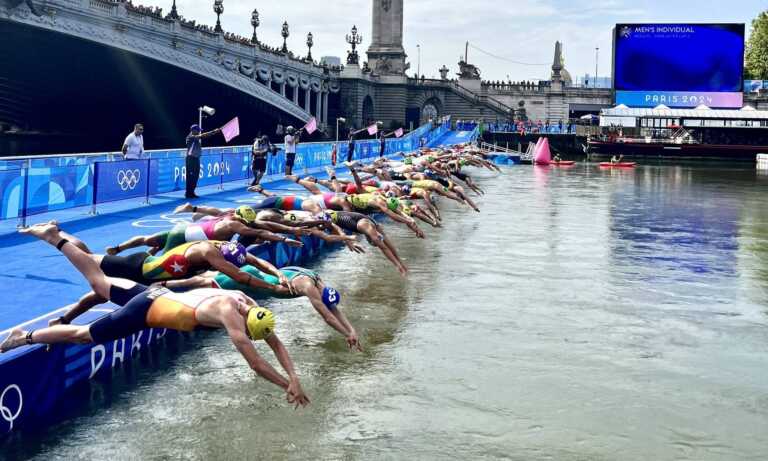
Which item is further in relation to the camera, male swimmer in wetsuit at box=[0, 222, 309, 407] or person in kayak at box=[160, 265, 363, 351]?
person in kayak at box=[160, 265, 363, 351]

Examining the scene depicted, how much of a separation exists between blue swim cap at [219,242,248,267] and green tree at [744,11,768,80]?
108 metres

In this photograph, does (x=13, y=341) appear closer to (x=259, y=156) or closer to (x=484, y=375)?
(x=484, y=375)

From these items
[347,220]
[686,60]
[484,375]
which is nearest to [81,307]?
Result: [484,375]

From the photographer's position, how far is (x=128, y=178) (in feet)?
74.4

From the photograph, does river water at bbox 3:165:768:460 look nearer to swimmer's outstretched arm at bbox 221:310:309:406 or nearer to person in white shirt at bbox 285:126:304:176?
swimmer's outstretched arm at bbox 221:310:309:406

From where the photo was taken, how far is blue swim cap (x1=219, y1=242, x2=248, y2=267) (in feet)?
30.9

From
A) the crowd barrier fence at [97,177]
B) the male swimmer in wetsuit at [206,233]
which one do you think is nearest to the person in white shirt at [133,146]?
the crowd barrier fence at [97,177]

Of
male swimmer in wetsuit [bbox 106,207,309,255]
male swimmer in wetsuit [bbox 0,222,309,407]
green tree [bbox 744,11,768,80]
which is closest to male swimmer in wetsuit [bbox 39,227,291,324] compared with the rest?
male swimmer in wetsuit [bbox 0,222,309,407]

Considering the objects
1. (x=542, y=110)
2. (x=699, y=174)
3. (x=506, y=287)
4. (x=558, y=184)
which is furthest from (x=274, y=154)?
(x=542, y=110)

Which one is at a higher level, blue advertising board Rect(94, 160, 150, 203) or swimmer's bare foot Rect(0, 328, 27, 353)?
blue advertising board Rect(94, 160, 150, 203)

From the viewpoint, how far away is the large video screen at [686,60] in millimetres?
78438

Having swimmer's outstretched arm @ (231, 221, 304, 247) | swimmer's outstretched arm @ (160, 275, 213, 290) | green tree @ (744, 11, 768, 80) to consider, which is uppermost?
green tree @ (744, 11, 768, 80)

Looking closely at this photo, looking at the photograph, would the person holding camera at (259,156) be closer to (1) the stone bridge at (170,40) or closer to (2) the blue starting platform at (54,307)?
(2) the blue starting platform at (54,307)

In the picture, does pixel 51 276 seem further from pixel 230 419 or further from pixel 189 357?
pixel 230 419
